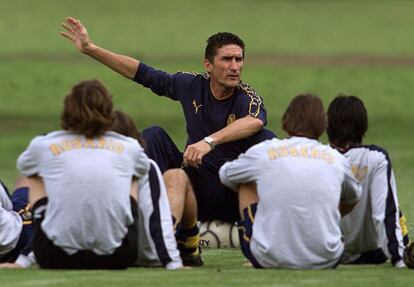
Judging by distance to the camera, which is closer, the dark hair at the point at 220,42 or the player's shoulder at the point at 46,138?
the player's shoulder at the point at 46,138

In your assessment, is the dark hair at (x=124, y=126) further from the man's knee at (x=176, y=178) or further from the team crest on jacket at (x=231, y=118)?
the team crest on jacket at (x=231, y=118)

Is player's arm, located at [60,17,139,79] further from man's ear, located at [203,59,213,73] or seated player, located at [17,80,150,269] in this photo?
seated player, located at [17,80,150,269]

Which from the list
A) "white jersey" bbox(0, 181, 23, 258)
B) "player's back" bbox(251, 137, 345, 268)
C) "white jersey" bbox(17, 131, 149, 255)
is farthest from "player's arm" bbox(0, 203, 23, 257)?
"player's back" bbox(251, 137, 345, 268)

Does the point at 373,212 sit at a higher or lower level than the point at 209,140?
lower

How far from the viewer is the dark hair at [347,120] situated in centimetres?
1066

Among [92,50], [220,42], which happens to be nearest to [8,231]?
[92,50]

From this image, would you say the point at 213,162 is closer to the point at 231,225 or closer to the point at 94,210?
the point at 231,225

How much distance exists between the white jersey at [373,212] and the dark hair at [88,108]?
1.92 m

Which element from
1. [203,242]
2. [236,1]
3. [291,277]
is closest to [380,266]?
[291,277]

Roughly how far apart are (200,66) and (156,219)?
108 feet

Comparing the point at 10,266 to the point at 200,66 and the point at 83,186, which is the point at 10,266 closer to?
the point at 83,186

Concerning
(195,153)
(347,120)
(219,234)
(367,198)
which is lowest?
(219,234)

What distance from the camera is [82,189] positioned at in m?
9.60

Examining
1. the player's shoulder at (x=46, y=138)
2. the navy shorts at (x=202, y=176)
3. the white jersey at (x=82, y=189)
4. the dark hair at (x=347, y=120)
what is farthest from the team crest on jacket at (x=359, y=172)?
the player's shoulder at (x=46, y=138)
